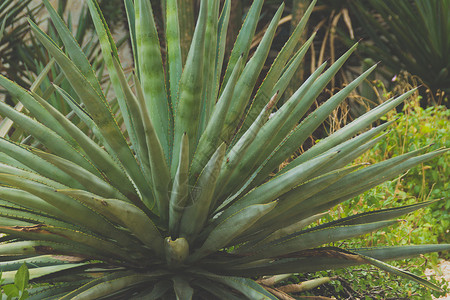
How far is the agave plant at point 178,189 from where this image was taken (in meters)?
1.37

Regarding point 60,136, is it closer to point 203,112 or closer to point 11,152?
point 11,152

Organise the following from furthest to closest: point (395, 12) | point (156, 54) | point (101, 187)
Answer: point (395, 12) < point (156, 54) < point (101, 187)

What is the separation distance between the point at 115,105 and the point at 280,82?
1.94m

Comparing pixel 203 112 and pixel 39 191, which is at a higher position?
pixel 203 112

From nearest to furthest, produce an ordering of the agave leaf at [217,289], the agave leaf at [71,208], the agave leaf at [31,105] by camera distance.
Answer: the agave leaf at [71,208] < the agave leaf at [217,289] < the agave leaf at [31,105]

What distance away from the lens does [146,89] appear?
5.54 feet

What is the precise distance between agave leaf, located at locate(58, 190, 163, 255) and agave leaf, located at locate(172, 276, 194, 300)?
0.32 feet

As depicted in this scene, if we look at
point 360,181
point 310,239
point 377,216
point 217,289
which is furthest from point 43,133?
point 377,216

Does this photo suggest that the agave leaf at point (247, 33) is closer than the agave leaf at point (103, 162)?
No

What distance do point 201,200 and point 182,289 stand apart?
26cm

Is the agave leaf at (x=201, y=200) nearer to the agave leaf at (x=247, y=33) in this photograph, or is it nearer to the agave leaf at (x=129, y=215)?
the agave leaf at (x=129, y=215)

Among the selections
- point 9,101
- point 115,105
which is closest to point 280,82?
point 115,105

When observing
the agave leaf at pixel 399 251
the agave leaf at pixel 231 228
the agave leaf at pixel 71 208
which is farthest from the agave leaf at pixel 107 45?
the agave leaf at pixel 399 251

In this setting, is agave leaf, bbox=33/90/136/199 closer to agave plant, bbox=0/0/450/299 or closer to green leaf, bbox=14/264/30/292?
agave plant, bbox=0/0/450/299
